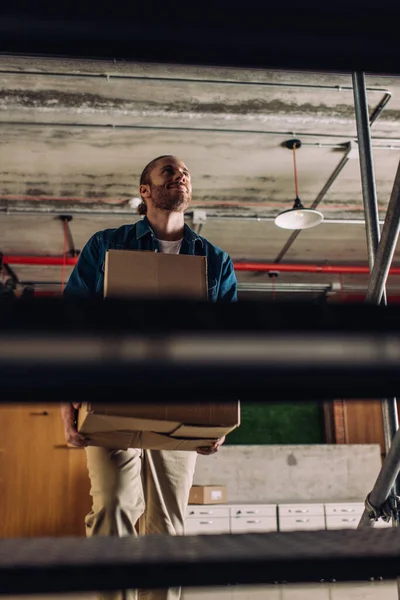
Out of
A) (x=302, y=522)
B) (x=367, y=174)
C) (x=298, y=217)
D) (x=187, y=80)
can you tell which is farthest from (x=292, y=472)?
(x=367, y=174)

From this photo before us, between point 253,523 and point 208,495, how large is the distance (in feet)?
2.16

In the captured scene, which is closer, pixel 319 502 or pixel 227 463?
pixel 319 502

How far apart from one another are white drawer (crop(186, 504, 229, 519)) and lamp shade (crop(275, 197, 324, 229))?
359 centimetres

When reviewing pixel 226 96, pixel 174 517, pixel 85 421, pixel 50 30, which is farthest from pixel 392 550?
pixel 226 96

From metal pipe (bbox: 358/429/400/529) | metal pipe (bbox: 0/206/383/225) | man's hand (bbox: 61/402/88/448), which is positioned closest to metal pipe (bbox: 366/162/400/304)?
metal pipe (bbox: 358/429/400/529)

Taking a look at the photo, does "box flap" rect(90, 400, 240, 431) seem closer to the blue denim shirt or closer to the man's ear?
the blue denim shirt

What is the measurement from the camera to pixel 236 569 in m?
0.44

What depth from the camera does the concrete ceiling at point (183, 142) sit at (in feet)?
14.9

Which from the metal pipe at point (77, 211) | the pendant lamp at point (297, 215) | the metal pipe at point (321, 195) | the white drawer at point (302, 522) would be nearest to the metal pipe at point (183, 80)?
the pendant lamp at point (297, 215)

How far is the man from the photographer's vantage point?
5.76 ft

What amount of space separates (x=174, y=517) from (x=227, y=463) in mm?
6292

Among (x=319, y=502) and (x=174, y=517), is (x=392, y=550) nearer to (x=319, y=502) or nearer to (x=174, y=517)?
(x=174, y=517)

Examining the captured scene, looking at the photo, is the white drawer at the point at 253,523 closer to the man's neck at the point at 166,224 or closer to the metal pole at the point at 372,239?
the metal pole at the point at 372,239

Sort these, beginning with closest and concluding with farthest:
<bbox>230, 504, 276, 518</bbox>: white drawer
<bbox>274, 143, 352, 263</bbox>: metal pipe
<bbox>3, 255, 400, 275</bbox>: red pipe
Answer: <bbox>274, 143, 352, 263</bbox>: metal pipe, <bbox>230, 504, 276, 518</bbox>: white drawer, <bbox>3, 255, 400, 275</bbox>: red pipe
